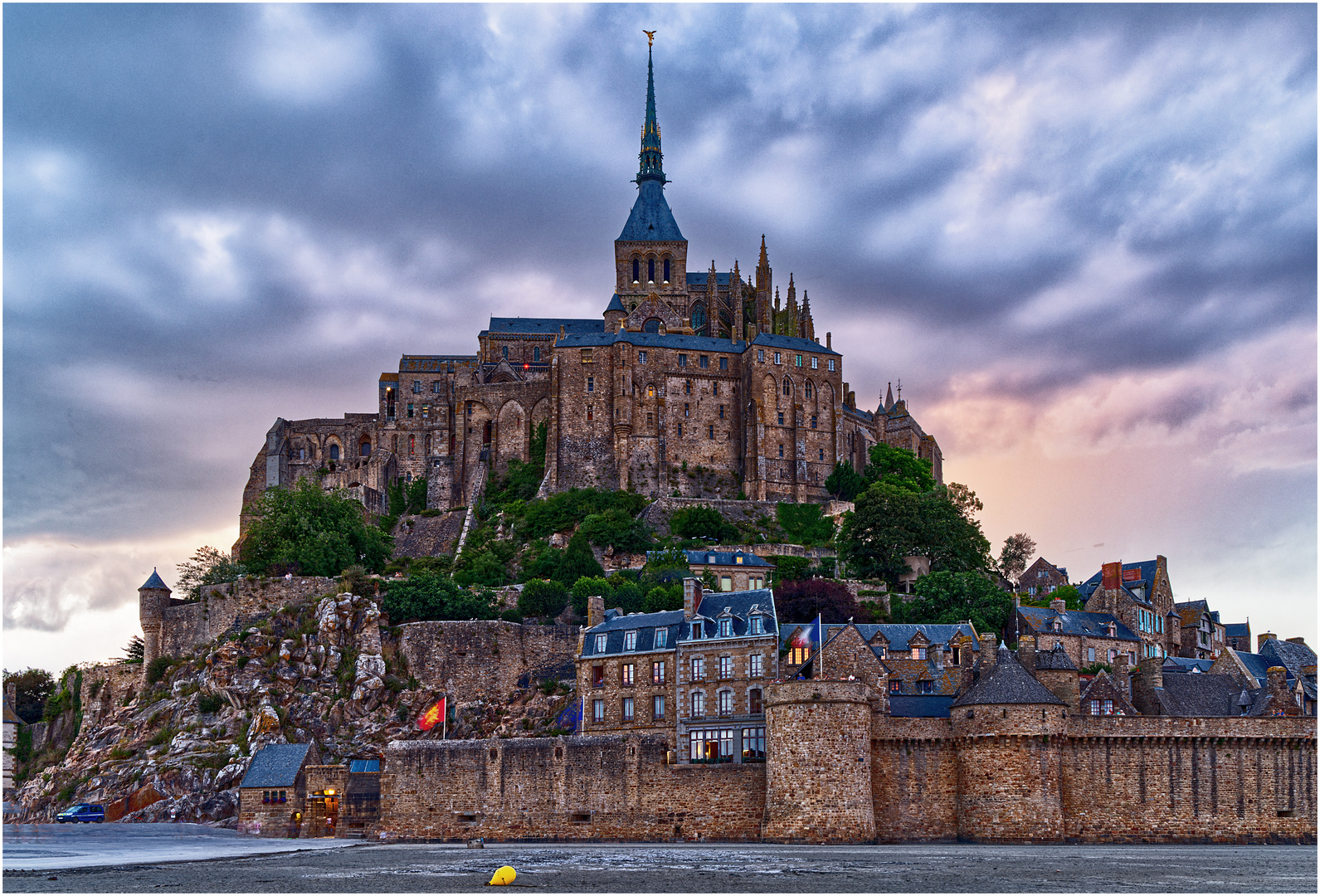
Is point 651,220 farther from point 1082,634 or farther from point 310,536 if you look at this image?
point 1082,634

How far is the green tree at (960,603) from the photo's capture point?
2869 inches

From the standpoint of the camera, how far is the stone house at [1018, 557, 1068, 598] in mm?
89625

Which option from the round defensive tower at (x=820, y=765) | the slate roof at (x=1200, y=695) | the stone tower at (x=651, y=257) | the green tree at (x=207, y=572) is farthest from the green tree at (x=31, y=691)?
the slate roof at (x=1200, y=695)

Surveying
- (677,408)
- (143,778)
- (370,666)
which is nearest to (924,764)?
(370,666)

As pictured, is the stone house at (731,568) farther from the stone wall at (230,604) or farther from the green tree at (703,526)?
the stone wall at (230,604)

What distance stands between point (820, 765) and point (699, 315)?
233 ft

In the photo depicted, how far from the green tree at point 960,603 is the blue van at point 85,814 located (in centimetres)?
3928

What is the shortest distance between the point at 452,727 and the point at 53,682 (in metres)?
42.7

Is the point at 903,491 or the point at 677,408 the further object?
the point at 677,408

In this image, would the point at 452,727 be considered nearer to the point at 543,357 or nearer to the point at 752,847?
the point at 752,847

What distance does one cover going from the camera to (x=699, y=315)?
386 ft

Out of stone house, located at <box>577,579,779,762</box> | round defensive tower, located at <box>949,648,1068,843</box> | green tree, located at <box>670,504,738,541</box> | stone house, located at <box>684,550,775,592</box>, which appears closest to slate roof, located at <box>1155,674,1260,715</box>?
round defensive tower, located at <box>949,648,1068,843</box>

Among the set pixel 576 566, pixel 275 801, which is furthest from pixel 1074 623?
pixel 275 801

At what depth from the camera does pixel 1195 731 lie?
50969 mm
